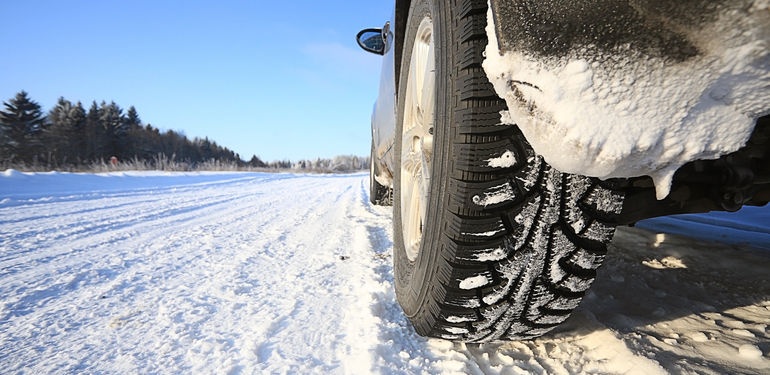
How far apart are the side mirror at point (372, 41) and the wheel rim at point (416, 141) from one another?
4.13 feet

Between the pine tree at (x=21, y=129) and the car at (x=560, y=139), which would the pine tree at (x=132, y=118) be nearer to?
the pine tree at (x=21, y=129)

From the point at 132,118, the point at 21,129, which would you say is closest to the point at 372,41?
the point at 21,129

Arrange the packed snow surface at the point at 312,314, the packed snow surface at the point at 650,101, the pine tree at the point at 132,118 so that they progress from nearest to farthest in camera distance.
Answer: the packed snow surface at the point at 650,101 → the packed snow surface at the point at 312,314 → the pine tree at the point at 132,118

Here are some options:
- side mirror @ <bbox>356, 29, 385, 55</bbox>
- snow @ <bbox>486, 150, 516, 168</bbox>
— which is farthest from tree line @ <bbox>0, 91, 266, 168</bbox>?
snow @ <bbox>486, 150, 516, 168</bbox>

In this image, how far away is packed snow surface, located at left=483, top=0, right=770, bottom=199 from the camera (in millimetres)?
429

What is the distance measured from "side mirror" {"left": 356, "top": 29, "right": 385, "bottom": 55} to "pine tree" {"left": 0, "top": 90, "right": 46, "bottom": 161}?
3968 centimetres

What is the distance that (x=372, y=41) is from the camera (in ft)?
8.51

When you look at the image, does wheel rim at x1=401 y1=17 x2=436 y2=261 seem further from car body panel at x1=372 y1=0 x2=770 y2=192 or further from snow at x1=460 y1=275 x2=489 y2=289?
car body panel at x1=372 y1=0 x2=770 y2=192

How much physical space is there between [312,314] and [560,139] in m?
1.11

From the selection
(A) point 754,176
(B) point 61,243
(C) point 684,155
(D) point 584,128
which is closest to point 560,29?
(D) point 584,128

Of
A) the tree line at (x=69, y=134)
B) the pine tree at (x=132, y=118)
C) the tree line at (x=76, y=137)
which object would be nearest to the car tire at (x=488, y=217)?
the tree line at (x=76, y=137)

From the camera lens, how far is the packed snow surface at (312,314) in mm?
996

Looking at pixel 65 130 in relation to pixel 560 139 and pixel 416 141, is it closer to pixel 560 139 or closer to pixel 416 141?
pixel 416 141

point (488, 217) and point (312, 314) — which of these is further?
point (312, 314)
